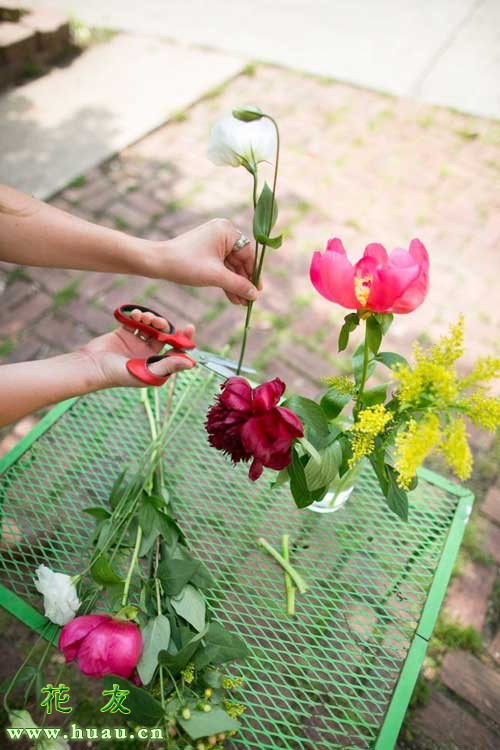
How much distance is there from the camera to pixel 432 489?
128 centimetres

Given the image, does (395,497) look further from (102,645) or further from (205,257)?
(205,257)

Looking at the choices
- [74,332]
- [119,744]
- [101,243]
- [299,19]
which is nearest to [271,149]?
[101,243]

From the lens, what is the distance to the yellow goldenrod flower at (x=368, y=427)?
0.74 metres

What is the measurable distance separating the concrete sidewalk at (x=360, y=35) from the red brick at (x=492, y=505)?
2.72 metres

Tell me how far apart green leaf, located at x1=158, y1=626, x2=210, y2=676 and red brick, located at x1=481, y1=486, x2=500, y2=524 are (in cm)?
135

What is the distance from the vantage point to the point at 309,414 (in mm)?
847

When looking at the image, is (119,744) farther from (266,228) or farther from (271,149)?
(271,149)

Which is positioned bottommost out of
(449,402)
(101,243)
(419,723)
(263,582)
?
(419,723)

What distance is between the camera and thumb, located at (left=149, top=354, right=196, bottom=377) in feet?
3.58

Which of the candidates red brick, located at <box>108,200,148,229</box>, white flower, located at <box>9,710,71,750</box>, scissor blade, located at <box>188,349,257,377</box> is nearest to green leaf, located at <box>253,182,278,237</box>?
scissor blade, located at <box>188,349,257,377</box>

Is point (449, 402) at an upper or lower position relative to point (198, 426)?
upper

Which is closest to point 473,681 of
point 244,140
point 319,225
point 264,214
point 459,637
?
point 459,637

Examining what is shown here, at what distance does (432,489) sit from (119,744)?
3.23 ft

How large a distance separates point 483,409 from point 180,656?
0.58m
